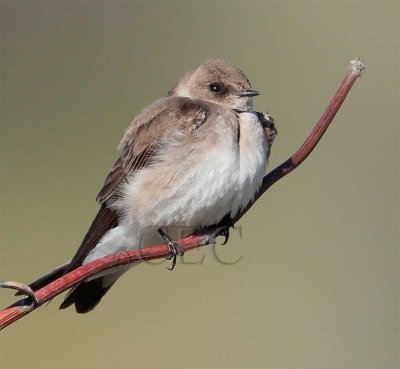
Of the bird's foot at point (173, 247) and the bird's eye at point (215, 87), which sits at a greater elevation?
the bird's eye at point (215, 87)

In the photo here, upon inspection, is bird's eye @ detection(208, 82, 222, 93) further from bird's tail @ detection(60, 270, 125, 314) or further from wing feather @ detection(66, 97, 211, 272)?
bird's tail @ detection(60, 270, 125, 314)

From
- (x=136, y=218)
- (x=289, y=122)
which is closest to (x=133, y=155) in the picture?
(x=136, y=218)

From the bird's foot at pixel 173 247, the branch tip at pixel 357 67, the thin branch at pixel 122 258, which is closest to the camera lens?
the thin branch at pixel 122 258

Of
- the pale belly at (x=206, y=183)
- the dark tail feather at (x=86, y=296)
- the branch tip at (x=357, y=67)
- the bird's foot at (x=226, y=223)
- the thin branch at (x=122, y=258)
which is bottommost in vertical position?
the dark tail feather at (x=86, y=296)

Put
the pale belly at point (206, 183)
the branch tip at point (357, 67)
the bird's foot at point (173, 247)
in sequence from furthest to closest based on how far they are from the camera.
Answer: the pale belly at point (206, 183), the bird's foot at point (173, 247), the branch tip at point (357, 67)

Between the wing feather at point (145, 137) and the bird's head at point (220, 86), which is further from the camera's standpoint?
the bird's head at point (220, 86)

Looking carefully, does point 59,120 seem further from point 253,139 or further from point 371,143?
point 253,139

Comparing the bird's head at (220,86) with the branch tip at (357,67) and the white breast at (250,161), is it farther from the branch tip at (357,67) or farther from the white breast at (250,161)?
the branch tip at (357,67)

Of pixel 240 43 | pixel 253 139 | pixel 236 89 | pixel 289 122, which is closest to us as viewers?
pixel 253 139

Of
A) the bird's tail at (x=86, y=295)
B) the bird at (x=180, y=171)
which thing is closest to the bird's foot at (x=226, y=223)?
the bird at (x=180, y=171)
